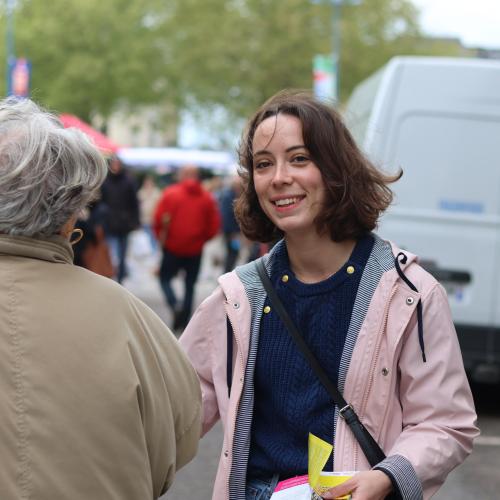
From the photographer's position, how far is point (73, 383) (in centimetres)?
210

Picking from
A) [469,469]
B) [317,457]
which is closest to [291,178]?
[317,457]

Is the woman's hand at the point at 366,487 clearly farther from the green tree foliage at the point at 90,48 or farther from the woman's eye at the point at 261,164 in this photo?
the green tree foliage at the point at 90,48

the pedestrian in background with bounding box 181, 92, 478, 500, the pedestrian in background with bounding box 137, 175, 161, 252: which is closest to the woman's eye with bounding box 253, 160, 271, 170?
the pedestrian in background with bounding box 181, 92, 478, 500

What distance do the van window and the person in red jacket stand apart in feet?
15.1

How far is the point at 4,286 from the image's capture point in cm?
209

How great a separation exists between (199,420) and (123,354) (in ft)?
1.07

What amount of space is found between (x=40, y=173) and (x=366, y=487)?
38.1 inches

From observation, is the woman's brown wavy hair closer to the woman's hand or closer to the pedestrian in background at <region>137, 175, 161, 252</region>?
the woman's hand

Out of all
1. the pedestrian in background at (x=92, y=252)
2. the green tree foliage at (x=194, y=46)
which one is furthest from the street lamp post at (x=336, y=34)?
the pedestrian in background at (x=92, y=252)

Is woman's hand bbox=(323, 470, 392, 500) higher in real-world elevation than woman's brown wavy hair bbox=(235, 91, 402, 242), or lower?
lower

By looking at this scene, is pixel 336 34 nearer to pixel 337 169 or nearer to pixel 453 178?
pixel 453 178

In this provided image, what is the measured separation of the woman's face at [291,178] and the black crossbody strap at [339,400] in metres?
0.20

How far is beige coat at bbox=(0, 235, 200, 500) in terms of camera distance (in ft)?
6.72

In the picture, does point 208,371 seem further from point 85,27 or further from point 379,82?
point 85,27
